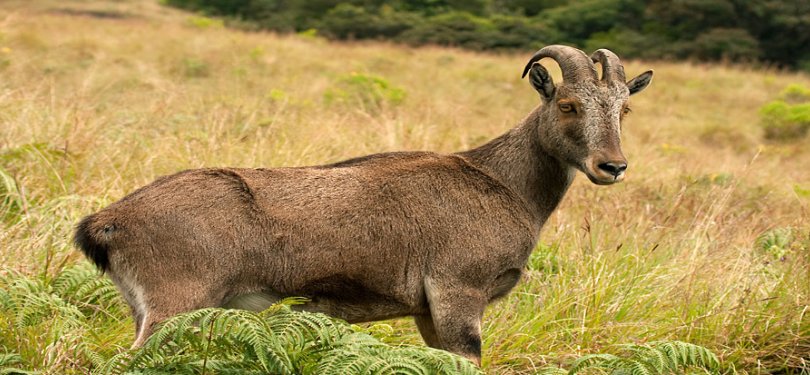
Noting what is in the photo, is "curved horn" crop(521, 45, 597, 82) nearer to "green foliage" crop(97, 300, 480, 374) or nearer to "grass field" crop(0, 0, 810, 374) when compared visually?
"grass field" crop(0, 0, 810, 374)

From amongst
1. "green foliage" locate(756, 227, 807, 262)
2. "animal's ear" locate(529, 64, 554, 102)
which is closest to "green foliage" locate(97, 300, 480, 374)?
"animal's ear" locate(529, 64, 554, 102)

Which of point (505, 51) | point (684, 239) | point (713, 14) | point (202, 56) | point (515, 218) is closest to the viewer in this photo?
point (515, 218)

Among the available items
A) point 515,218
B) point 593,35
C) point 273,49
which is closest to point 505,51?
point 593,35

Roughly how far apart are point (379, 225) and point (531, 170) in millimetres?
1289

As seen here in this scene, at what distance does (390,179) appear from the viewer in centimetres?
576

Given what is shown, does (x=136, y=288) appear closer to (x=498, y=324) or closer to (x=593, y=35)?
(x=498, y=324)

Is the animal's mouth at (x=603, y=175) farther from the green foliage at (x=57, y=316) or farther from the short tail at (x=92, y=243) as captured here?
the green foliage at (x=57, y=316)

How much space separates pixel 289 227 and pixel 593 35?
126 feet

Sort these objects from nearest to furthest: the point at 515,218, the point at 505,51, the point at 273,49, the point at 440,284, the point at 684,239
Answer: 1. the point at 440,284
2. the point at 515,218
3. the point at 684,239
4. the point at 273,49
5. the point at 505,51

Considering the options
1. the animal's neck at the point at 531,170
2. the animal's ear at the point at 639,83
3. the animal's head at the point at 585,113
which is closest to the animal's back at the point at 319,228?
the animal's neck at the point at 531,170

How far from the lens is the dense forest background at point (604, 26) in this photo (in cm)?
4000

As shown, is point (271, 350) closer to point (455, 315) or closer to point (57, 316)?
point (455, 315)

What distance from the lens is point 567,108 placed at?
6.01 m

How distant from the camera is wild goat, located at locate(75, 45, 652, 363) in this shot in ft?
16.3
